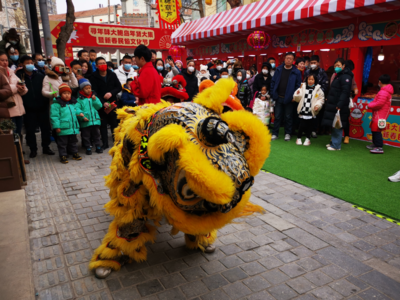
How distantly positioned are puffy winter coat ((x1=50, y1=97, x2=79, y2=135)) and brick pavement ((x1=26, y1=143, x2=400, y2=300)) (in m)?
2.00

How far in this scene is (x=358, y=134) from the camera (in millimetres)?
7711

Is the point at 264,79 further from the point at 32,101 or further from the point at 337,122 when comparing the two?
the point at 32,101

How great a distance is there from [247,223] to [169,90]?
182 cm

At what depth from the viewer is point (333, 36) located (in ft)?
26.8

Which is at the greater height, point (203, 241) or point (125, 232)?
point (125, 232)

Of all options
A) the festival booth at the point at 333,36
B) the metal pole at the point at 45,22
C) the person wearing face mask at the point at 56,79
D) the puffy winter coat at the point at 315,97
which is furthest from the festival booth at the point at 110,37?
the puffy winter coat at the point at 315,97

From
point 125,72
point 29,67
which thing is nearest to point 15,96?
point 29,67

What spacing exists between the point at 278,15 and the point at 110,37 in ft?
47.3

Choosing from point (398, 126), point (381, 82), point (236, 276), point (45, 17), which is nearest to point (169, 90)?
point (236, 276)

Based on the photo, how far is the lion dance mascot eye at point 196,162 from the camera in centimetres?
175

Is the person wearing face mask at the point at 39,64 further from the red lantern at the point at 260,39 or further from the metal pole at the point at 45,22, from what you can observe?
the red lantern at the point at 260,39

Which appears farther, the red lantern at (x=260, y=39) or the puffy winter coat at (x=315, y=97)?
the red lantern at (x=260, y=39)

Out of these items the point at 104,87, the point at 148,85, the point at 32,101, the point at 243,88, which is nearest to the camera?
the point at 148,85

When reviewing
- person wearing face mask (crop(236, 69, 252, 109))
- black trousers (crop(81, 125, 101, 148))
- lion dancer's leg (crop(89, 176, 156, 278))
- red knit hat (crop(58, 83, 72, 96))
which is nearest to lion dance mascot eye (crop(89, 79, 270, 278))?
lion dancer's leg (crop(89, 176, 156, 278))
